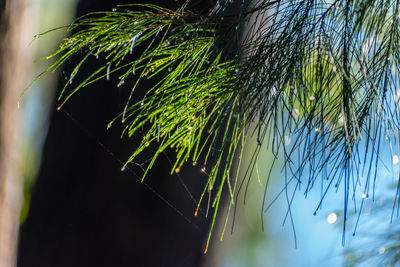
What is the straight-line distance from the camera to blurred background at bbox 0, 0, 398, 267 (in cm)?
79

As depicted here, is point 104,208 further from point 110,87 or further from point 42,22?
point 42,22

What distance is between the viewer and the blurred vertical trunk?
0.90 meters

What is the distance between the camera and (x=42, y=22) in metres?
0.94

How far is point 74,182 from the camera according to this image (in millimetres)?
809

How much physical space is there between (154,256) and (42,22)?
0.57 m

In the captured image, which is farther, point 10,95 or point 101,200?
point 10,95

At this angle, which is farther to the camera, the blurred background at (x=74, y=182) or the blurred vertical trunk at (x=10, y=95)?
the blurred vertical trunk at (x=10, y=95)

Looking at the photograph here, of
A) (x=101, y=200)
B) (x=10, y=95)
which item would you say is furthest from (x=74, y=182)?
(x=10, y=95)

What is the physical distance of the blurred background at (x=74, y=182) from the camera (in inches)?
30.9

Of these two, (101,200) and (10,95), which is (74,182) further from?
(10,95)

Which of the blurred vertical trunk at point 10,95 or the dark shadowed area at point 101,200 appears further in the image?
the blurred vertical trunk at point 10,95

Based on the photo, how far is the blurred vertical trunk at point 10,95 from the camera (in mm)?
896

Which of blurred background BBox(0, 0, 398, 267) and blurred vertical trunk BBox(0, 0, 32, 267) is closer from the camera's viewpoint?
blurred background BBox(0, 0, 398, 267)

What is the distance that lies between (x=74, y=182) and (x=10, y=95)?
26 centimetres
